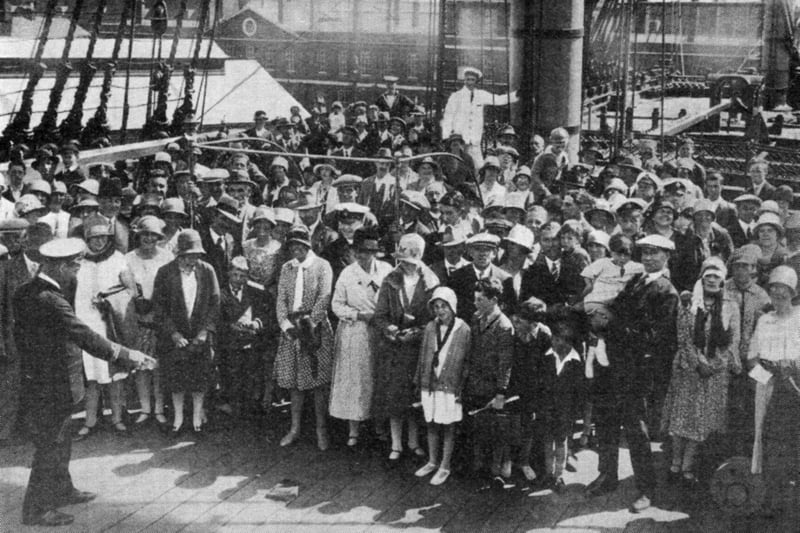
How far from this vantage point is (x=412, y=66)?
4647 centimetres

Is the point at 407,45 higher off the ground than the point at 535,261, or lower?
higher

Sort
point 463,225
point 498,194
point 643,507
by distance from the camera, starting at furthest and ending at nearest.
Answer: point 498,194 → point 463,225 → point 643,507

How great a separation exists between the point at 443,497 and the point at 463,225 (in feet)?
8.19

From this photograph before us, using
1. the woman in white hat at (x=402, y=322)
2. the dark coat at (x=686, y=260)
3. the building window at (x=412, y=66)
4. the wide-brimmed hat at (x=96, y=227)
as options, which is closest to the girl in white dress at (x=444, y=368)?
the woman in white hat at (x=402, y=322)

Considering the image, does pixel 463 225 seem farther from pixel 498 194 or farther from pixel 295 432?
pixel 295 432

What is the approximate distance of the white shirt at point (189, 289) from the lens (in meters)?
7.24

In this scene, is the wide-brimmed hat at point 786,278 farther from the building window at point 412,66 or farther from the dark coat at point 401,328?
the building window at point 412,66

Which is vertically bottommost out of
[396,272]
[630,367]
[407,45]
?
[630,367]

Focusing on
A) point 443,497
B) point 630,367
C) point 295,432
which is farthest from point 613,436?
point 295,432

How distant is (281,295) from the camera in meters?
7.08

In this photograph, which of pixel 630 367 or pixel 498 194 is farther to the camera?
pixel 498 194

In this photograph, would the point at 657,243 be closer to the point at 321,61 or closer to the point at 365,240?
the point at 365,240

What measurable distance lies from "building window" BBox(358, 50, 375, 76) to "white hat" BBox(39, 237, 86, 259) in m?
43.1

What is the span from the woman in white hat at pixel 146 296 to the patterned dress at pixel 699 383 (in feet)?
13.7
